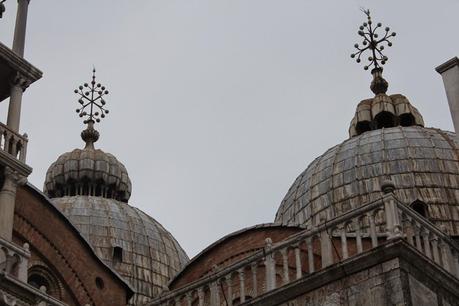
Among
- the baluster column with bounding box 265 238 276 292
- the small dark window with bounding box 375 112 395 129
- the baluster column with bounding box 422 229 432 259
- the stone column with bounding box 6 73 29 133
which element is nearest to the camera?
the baluster column with bounding box 422 229 432 259

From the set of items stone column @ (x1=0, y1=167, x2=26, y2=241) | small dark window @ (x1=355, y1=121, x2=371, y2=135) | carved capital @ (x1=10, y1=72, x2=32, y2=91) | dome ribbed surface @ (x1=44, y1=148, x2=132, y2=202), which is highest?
dome ribbed surface @ (x1=44, y1=148, x2=132, y2=202)

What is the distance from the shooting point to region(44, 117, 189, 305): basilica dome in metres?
44.7

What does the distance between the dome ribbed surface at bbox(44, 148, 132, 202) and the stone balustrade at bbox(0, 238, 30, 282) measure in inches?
1227

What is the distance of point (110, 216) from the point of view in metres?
46.5

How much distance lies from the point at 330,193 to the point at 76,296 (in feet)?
31.2

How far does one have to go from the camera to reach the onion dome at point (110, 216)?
147 feet

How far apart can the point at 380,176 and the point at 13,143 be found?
52.4 ft

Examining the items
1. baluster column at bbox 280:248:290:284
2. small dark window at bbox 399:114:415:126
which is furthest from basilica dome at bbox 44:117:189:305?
baluster column at bbox 280:248:290:284

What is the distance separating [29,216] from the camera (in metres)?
26.9

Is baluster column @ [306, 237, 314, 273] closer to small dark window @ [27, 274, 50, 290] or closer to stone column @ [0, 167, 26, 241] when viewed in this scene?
stone column @ [0, 167, 26, 241]

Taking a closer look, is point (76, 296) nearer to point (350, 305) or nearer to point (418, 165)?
point (418, 165)

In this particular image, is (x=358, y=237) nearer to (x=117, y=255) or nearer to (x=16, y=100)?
(x=16, y=100)

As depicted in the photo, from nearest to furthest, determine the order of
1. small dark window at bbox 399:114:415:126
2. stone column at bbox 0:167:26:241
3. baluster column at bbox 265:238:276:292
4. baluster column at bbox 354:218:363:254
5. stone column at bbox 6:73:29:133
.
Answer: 1. baluster column at bbox 354:218:363:254
2. baluster column at bbox 265:238:276:292
3. stone column at bbox 0:167:26:241
4. stone column at bbox 6:73:29:133
5. small dark window at bbox 399:114:415:126

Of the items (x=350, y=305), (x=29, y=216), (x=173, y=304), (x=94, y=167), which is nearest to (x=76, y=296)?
(x=29, y=216)
